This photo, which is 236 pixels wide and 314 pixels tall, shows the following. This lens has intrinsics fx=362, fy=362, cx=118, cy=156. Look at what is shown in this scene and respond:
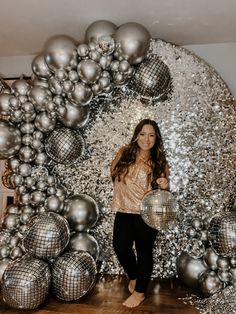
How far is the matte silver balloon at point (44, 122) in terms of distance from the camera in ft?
7.06

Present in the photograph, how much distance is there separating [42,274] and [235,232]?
1.03m

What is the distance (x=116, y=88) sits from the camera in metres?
2.49

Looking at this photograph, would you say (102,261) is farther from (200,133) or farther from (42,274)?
(200,133)

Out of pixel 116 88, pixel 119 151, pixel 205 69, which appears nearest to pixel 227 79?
pixel 205 69

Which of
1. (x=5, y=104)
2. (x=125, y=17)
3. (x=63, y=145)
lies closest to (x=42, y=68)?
(x=5, y=104)

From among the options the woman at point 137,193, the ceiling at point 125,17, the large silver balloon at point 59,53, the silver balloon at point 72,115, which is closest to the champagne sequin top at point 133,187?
the woman at point 137,193

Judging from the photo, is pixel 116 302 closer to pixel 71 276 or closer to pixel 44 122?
pixel 71 276

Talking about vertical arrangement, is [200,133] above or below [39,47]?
below

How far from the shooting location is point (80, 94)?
83.0 inches

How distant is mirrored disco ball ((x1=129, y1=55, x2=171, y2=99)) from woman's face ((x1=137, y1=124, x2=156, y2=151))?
25 cm

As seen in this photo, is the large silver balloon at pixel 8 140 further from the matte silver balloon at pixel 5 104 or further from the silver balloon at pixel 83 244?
the silver balloon at pixel 83 244

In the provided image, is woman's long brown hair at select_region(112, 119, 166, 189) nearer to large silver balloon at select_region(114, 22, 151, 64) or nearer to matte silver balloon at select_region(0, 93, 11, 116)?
large silver balloon at select_region(114, 22, 151, 64)

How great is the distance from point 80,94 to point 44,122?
0.90 ft

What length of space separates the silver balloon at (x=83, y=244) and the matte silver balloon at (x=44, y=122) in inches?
26.7
